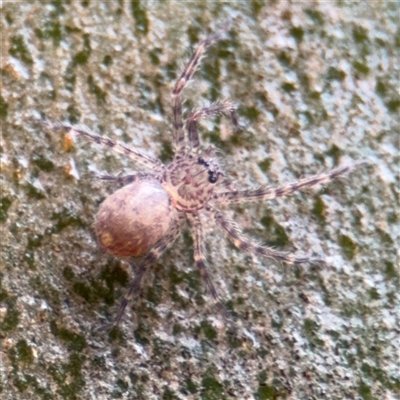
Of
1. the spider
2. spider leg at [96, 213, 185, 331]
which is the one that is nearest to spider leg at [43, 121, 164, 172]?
the spider

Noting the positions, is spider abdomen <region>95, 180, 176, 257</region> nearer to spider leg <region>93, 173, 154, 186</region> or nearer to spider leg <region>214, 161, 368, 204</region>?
spider leg <region>93, 173, 154, 186</region>

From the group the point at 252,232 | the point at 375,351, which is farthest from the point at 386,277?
the point at 252,232

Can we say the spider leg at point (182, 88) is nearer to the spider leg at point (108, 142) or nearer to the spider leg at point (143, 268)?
the spider leg at point (108, 142)

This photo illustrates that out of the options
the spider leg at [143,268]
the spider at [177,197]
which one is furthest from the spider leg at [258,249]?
the spider leg at [143,268]

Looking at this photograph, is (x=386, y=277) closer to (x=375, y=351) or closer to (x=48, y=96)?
(x=375, y=351)

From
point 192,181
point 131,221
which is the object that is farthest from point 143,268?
point 192,181

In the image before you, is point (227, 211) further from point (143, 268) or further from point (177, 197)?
point (143, 268)
